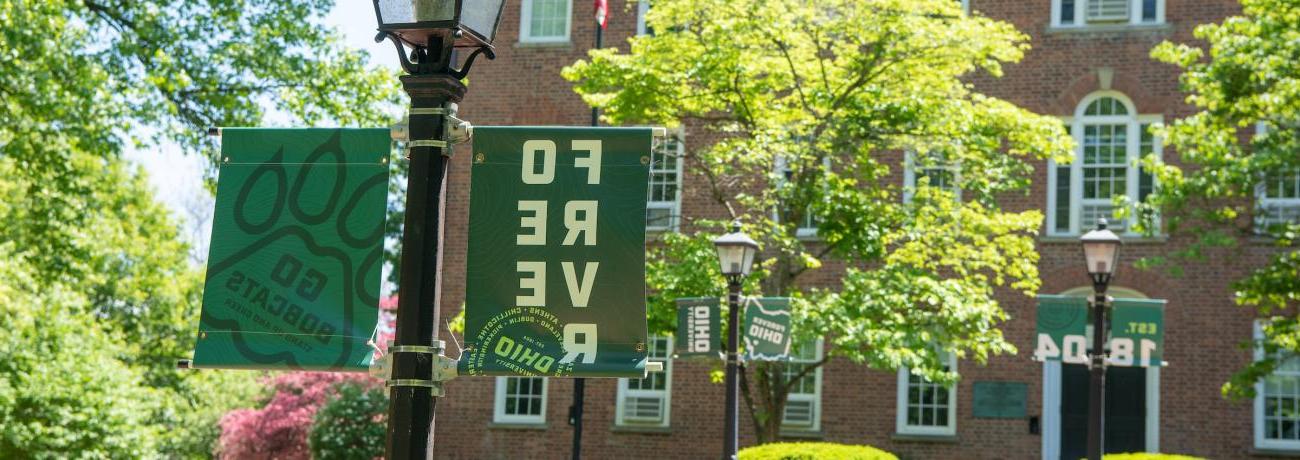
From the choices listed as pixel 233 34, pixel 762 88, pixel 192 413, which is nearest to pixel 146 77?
pixel 233 34

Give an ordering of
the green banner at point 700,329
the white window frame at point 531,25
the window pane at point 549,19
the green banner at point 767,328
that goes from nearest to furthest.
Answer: the green banner at point 767,328
the green banner at point 700,329
the white window frame at point 531,25
the window pane at point 549,19

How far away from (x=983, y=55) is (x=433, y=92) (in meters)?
13.7

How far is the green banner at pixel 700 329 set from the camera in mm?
16609

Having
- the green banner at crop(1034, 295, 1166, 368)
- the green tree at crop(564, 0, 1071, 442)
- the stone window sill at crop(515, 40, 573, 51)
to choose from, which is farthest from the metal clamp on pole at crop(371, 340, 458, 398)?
the stone window sill at crop(515, 40, 573, 51)

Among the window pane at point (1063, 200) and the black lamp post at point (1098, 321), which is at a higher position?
the window pane at point (1063, 200)

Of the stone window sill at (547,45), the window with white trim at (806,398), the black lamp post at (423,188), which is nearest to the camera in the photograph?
the black lamp post at (423,188)

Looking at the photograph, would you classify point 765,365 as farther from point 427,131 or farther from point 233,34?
point 427,131

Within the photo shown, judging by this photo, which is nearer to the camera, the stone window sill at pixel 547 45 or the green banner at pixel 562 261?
the green banner at pixel 562 261

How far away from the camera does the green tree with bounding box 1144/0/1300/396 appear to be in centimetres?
1778

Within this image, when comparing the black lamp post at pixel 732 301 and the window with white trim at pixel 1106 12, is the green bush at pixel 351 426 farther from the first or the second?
the window with white trim at pixel 1106 12

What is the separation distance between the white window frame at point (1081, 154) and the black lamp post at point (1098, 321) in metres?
8.16

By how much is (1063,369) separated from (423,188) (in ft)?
65.7

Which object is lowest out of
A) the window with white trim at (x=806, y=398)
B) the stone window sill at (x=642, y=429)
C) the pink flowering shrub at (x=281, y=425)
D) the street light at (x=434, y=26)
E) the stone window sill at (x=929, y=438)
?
the pink flowering shrub at (x=281, y=425)

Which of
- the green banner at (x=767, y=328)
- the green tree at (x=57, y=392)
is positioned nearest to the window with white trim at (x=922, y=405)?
the green banner at (x=767, y=328)
